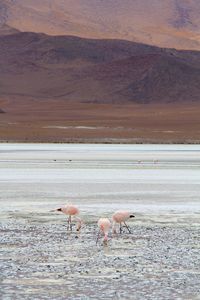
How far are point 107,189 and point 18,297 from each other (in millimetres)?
13311

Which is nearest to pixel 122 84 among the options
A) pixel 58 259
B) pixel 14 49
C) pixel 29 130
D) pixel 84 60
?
pixel 84 60

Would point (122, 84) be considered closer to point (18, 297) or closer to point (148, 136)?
point (148, 136)

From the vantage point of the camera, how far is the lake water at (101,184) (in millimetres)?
18500

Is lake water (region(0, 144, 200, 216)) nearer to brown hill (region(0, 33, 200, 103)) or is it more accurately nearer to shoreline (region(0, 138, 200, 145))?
shoreline (region(0, 138, 200, 145))

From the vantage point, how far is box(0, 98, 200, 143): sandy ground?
6097 cm

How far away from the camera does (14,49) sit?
17450 cm

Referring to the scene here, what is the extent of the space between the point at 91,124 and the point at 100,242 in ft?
215

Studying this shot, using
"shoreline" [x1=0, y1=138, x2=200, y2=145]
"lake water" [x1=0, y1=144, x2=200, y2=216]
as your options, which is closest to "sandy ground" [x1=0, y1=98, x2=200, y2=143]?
"shoreline" [x1=0, y1=138, x2=200, y2=145]

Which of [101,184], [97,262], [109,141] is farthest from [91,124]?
[97,262]

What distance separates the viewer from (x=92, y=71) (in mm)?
151500

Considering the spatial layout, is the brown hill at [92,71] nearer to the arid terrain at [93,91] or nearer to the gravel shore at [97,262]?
the arid terrain at [93,91]

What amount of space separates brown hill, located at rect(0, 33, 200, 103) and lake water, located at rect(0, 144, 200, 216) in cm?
9479

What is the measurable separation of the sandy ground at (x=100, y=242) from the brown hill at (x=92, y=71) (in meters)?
106

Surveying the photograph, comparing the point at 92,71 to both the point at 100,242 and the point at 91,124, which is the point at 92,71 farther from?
the point at 100,242
